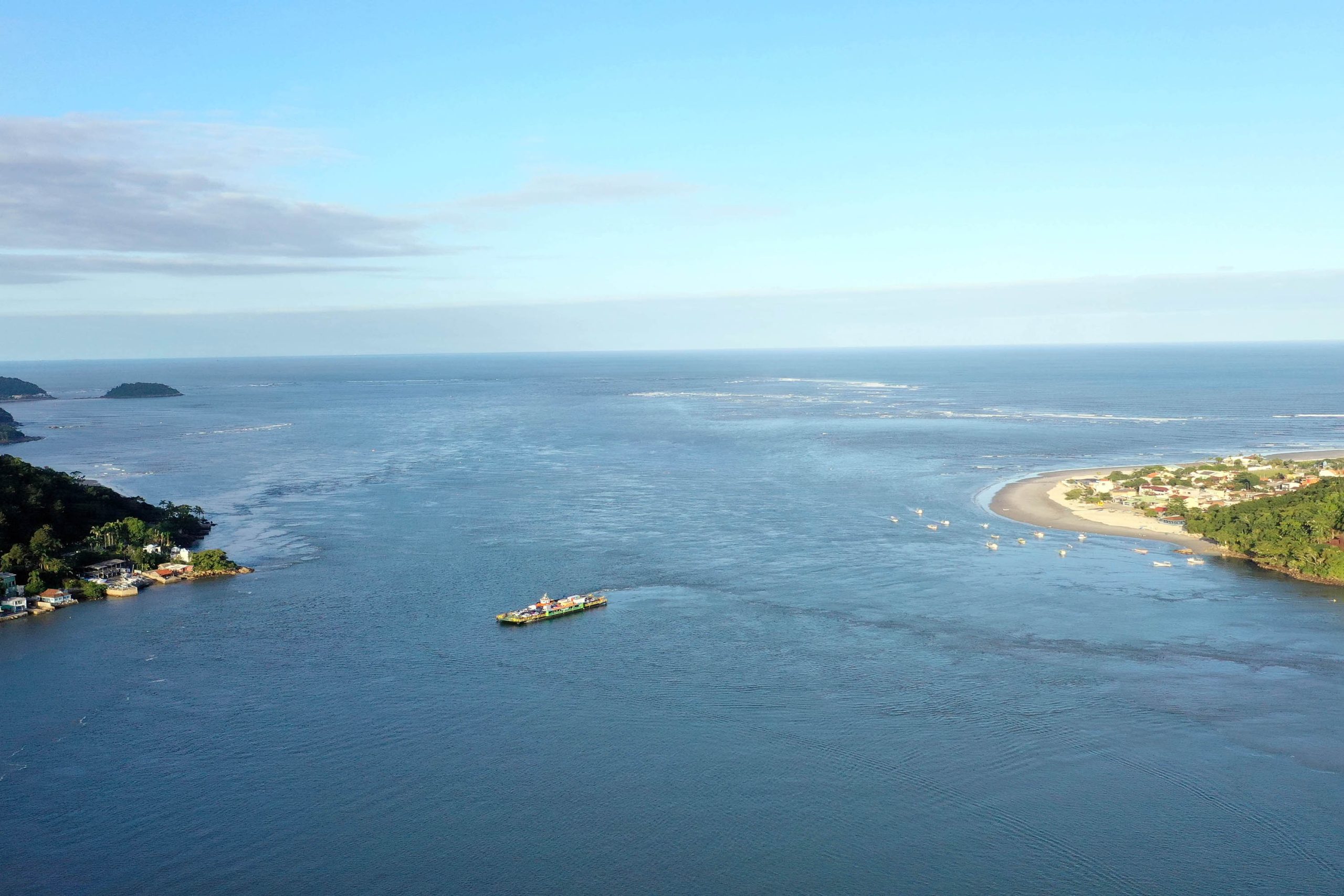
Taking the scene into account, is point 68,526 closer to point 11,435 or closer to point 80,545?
point 80,545

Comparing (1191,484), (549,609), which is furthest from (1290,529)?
(549,609)

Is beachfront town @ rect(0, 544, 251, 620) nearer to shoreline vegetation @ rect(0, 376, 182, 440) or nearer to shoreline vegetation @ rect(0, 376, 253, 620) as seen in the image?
shoreline vegetation @ rect(0, 376, 253, 620)

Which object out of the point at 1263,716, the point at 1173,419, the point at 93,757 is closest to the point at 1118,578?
the point at 1263,716

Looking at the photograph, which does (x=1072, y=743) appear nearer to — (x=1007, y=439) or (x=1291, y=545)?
(x=1291, y=545)

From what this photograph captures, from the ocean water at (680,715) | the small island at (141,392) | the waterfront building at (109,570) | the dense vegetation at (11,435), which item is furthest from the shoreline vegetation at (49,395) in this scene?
the waterfront building at (109,570)

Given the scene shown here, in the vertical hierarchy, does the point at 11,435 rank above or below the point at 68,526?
above

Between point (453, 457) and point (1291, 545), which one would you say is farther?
point (453, 457)

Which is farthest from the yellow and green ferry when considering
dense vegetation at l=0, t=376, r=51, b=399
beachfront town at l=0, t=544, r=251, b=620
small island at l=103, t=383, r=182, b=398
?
dense vegetation at l=0, t=376, r=51, b=399
